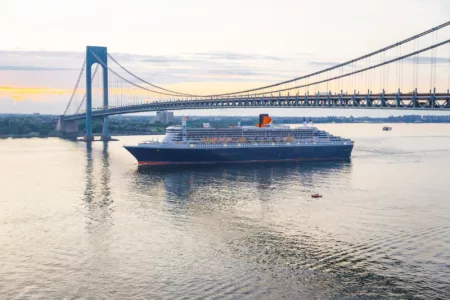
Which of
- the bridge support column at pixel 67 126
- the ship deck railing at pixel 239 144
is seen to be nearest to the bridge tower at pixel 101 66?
the bridge support column at pixel 67 126

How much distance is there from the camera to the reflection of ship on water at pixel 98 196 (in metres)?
23.0

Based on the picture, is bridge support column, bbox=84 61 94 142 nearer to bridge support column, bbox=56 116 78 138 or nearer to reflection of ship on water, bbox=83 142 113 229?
bridge support column, bbox=56 116 78 138

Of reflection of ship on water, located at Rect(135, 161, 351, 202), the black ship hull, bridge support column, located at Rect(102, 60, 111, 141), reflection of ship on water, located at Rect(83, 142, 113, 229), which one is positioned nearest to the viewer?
reflection of ship on water, located at Rect(83, 142, 113, 229)

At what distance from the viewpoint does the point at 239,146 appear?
49.2 m

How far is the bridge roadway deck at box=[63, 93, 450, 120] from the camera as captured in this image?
3147cm

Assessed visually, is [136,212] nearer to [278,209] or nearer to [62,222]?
[62,222]

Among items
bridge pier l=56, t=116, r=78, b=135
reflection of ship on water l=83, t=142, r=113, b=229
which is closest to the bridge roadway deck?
bridge pier l=56, t=116, r=78, b=135

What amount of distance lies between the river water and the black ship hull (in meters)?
9.74

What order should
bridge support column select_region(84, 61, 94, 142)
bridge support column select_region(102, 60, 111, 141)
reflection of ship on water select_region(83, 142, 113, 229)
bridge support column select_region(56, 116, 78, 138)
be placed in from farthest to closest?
bridge support column select_region(56, 116, 78, 138)
bridge support column select_region(102, 60, 111, 141)
bridge support column select_region(84, 61, 94, 142)
reflection of ship on water select_region(83, 142, 113, 229)

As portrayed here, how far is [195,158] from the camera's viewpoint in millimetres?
46875

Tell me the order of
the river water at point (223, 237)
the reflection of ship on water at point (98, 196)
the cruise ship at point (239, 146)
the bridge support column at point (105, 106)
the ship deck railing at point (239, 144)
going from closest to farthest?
1. the river water at point (223, 237)
2. the reflection of ship on water at point (98, 196)
3. the cruise ship at point (239, 146)
4. the ship deck railing at point (239, 144)
5. the bridge support column at point (105, 106)

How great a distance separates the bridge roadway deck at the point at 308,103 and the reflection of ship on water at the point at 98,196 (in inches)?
779

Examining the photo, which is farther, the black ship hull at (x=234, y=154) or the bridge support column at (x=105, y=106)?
the bridge support column at (x=105, y=106)

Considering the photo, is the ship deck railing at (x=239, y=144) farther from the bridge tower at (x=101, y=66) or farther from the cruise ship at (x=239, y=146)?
the bridge tower at (x=101, y=66)
